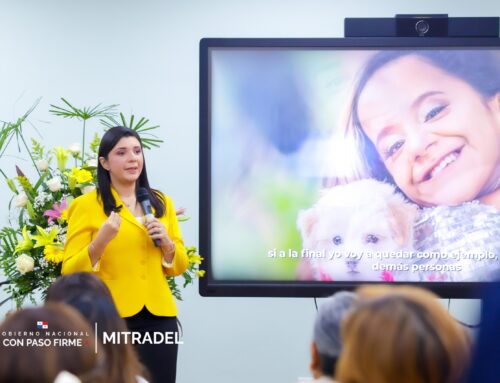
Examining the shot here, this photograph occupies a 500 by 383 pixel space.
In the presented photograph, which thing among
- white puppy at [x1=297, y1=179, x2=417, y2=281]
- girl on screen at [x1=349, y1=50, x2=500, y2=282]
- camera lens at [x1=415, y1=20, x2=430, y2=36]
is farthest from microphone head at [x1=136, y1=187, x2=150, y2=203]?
camera lens at [x1=415, y1=20, x2=430, y2=36]

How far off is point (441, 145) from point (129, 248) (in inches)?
54.1

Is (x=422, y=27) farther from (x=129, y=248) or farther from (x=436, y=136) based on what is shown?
(x=129, y=248)

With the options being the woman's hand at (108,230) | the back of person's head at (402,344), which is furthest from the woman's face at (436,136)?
the back of person's head at (402,344)

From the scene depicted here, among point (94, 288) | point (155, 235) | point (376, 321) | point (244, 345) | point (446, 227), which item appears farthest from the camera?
point (244, 345)

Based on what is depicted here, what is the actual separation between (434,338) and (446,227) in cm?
227

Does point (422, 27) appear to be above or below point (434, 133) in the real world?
above

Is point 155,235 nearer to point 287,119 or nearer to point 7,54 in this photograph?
point 287,119

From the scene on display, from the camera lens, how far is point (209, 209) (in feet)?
11.7

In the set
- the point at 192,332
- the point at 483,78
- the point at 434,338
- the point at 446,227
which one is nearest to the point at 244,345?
the point at 192,332

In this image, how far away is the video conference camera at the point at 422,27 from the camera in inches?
145

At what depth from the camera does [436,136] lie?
11.8 feet

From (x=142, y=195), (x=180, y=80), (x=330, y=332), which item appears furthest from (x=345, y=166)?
(x=330, y=332)

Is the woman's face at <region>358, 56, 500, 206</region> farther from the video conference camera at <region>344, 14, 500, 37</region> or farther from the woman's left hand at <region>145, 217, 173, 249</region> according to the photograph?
the woman's left hand at <region>145, 217, 173, 249</region>

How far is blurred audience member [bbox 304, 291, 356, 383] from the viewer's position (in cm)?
174
